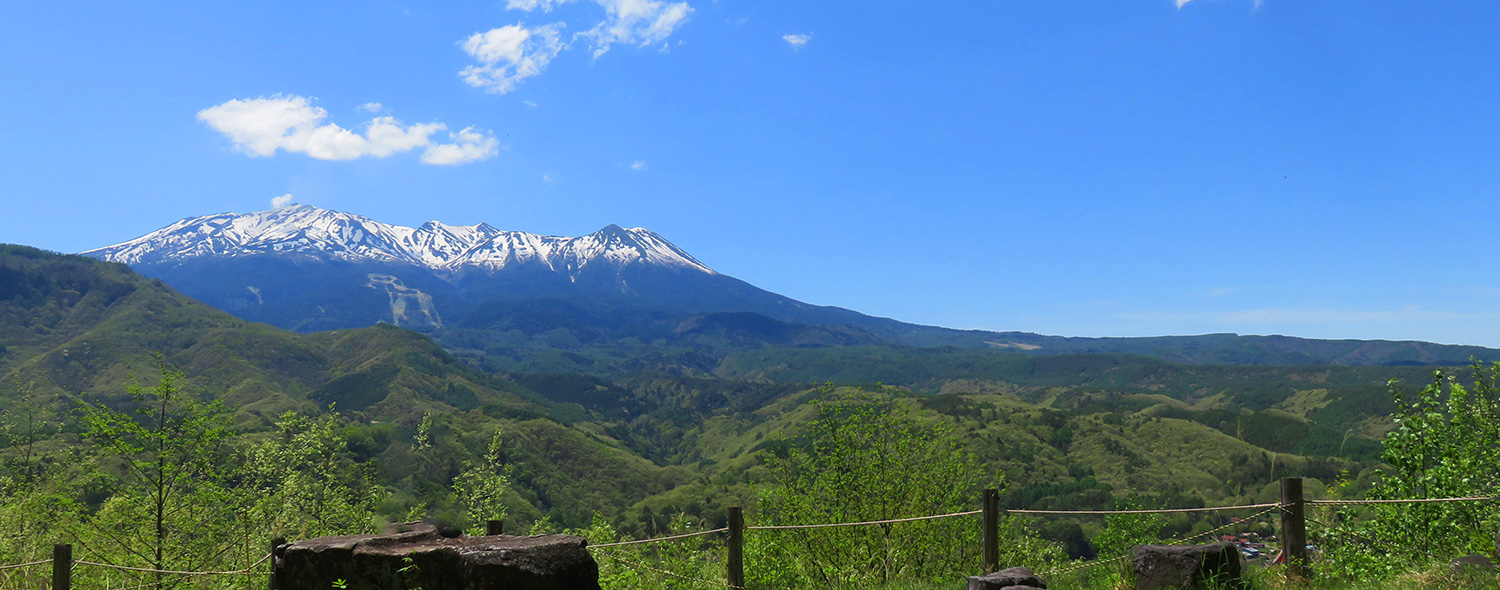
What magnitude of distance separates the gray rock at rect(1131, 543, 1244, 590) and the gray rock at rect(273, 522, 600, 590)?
6.49 m

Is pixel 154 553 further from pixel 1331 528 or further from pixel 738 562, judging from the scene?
pixel 1331 528

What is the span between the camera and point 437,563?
356 inches

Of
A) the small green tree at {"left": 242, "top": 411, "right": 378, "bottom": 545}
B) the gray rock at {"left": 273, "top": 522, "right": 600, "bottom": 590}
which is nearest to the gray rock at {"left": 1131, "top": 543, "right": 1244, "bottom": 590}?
the gray rock at {"left": 273, "top": 522, "right": 600, "bottom": 590}

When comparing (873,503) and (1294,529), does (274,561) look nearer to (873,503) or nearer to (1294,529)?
(873,503)

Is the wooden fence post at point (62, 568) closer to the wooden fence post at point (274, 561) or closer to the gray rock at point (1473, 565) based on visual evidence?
the wooden fence post at point (274, 561)

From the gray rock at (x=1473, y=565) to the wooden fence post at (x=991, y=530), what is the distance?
480 cm

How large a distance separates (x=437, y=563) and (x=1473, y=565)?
1133 cm

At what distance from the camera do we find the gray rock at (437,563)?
8.81 m

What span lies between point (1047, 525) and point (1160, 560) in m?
115

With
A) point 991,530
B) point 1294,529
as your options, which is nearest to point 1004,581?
point 991,530

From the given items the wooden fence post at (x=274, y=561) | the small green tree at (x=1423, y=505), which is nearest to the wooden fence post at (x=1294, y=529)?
the small green tree at (x=1423, y=505)

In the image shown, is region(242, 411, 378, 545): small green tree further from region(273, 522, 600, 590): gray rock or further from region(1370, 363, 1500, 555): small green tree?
region(1370, 363, 1500, 555): small green tree

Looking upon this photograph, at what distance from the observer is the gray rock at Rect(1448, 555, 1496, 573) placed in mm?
8602

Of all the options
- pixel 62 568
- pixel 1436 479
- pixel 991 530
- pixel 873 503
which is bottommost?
pixel 873 503
